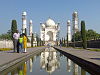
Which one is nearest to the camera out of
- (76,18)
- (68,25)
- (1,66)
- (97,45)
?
(1,66)

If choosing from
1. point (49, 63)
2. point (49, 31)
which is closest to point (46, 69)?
point (49, 63)

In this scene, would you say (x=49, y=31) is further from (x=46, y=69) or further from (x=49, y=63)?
(x=46, y=69)

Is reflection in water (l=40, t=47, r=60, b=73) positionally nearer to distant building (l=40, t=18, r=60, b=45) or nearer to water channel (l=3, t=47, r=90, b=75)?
water channel (l=3, t=47, r=90, b=75)

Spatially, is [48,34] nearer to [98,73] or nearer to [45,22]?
[45,22]

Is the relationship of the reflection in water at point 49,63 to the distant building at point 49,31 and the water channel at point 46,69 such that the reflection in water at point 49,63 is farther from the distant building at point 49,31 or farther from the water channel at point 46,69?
the distant building at point 49,31

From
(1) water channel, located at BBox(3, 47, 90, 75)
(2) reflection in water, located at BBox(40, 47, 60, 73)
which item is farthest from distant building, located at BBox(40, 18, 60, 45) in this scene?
(1) water channel, located at BBox(3, 47, 90, 75)

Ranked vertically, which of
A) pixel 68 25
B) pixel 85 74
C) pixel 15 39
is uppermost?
pixel 68 25

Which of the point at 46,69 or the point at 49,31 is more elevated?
the point at 49,31

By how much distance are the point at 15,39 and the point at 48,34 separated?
10956cm

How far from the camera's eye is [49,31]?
12350cm

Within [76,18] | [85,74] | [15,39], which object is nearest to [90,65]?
[85,74]

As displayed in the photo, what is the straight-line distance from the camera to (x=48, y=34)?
413 feet

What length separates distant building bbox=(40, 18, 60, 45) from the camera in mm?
118875

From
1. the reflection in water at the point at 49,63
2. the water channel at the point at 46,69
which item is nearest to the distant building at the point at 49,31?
the reflection in water at the point at 49,63
